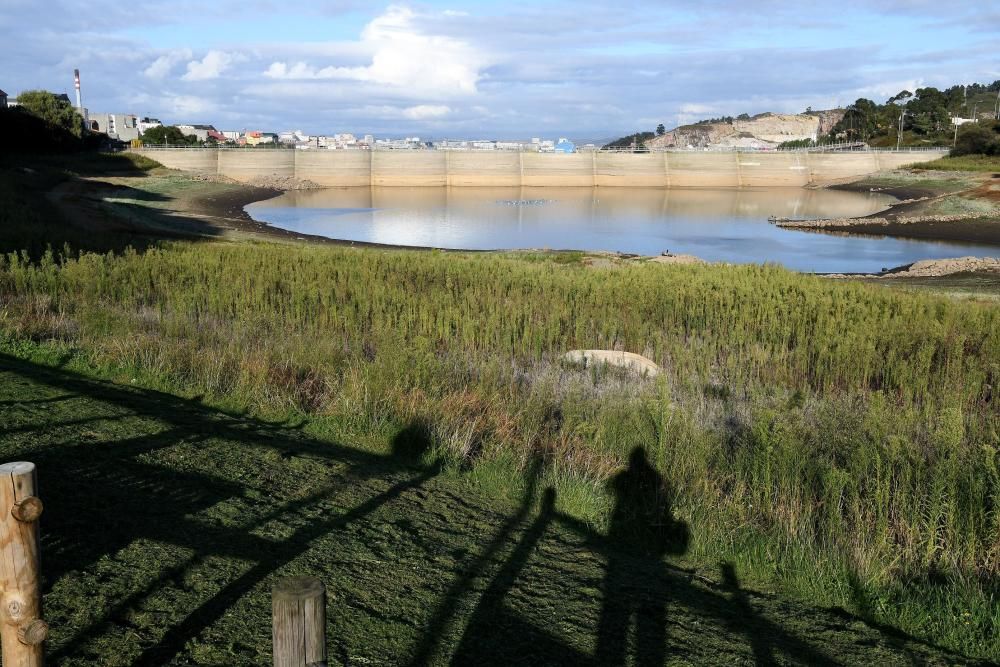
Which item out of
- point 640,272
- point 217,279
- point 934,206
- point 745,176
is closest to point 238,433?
point 217,279

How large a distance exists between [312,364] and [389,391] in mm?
1533

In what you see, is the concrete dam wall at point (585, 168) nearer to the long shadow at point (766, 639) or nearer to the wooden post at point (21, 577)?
the long shadow at point (766, 639)

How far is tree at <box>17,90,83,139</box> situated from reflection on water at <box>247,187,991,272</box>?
16271mm

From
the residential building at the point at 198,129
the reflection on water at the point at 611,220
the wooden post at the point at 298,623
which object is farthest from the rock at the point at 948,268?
the residential building at the point at 198,129

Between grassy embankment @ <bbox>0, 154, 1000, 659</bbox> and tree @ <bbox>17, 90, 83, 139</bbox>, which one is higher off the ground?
tree @ <bbox>17, 90, 83, 139</bbox>

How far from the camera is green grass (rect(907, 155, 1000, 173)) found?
62.9 meters

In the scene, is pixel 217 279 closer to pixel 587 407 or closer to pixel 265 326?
pixel 265 326

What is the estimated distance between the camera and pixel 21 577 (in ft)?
9.61

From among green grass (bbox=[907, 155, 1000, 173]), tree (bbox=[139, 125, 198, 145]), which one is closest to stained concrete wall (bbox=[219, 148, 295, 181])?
tree (bbox=[139, 125, 198, 145])

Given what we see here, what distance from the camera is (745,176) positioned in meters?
79.2

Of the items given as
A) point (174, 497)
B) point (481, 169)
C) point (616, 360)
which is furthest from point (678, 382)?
point (481, 169)

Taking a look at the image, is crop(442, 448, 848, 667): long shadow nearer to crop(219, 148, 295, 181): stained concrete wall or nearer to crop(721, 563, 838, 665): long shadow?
crop(721, 563, 838, 665): long shadow

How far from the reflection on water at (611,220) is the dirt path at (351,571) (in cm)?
2640

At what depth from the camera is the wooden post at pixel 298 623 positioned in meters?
2.64
